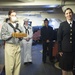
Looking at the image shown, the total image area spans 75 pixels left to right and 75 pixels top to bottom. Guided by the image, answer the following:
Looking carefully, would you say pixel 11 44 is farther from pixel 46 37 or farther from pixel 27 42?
pixel 46 37

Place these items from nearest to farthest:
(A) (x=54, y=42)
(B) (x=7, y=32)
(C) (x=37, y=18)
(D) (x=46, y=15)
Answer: (B) (x=7, y=32) < (A) (x=54, y=42) < (D) (x=46, y=15) < (C) (x=37, y=18)

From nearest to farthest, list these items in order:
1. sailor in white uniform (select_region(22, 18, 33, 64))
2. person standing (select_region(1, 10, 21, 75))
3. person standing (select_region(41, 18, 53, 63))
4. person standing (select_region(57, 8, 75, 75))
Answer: person standing (select_region(57, 8, 75, 75))
person standing (select_region(1, 10, 21, 75))
sailor in white uniform (select_region(22, 18, 33, 64))
person standing (select_region(41, 18, 53, 63))

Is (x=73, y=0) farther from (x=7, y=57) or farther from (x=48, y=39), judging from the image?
(x=7, y=57)

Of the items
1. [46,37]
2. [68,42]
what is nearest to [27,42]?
[46,37]

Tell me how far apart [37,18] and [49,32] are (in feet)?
26.2

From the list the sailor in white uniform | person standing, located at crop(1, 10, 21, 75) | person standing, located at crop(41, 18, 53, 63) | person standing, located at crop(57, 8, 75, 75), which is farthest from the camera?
person standing, located at crop(41, 18, 53, 63)

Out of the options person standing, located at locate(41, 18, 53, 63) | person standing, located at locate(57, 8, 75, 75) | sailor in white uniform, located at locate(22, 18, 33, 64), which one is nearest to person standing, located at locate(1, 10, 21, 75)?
person standing, located at locate(57, 8, 75, 75)

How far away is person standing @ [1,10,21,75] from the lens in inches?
141

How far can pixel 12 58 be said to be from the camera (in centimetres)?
365

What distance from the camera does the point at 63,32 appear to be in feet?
10.3

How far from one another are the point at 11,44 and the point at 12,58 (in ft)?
0.98

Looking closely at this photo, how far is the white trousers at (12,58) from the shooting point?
11.8 ft

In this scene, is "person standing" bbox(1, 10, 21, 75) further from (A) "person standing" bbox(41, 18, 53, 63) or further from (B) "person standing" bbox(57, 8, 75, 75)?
(A) "person standing" bbox(41, 18, 53, 63)

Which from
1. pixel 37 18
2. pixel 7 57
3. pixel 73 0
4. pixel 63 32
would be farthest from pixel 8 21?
pixel 37 18
